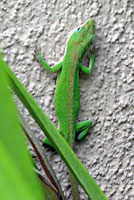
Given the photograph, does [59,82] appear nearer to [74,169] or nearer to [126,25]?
[126,25]

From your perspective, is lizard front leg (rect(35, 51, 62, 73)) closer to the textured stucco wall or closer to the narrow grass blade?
the textured stucco wall

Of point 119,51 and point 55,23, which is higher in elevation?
point 55,23

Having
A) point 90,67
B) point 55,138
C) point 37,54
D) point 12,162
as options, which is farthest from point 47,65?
point 12,162

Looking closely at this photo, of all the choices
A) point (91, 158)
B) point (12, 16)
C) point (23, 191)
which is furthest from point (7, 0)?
point (23, 191)

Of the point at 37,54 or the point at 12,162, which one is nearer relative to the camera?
the point at 12,162

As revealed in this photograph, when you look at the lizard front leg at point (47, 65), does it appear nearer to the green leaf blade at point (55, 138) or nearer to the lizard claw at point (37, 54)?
the lizard claw at point (37, 54)

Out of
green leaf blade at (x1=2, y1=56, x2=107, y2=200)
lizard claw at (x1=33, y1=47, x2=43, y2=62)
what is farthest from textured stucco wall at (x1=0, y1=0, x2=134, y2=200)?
green leaf blade at (x1=2, y1=56, x2=107, y2=200)

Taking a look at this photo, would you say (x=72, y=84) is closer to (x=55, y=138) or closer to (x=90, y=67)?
(x=90, y=67)

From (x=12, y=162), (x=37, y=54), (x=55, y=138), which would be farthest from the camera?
(x=37, y=54)
